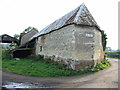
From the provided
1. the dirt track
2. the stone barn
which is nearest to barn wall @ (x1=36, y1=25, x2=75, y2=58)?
the stone barn

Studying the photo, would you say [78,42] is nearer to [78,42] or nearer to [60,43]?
[78,42]

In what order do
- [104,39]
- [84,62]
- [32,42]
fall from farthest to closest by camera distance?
[32,42], [104,39], [84,62]

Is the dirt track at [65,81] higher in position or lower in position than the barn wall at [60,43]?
lower

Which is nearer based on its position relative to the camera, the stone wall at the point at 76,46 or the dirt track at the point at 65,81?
the dirt track at the point at 65,81

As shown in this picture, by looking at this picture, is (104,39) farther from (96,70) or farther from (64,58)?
(64,58)

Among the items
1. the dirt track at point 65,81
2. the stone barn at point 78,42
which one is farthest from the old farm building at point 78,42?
the dirt track at point 65,81

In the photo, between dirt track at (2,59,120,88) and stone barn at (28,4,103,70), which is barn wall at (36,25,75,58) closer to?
stone barn at (28,4,103,70)

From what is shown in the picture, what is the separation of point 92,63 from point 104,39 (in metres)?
8.97

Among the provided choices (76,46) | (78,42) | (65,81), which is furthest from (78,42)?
(65,81)

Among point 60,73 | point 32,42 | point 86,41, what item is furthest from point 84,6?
point 32,42

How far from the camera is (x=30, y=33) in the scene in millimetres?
28797

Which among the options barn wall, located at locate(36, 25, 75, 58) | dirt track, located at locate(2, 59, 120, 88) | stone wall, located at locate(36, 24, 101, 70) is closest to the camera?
dirt track, located at locate(2, 59, 120, 88)

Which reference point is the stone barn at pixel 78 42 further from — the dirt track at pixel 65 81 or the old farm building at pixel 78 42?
the dirt track at pixel 65 81

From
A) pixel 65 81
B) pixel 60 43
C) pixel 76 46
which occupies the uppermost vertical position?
pixel 60 43
